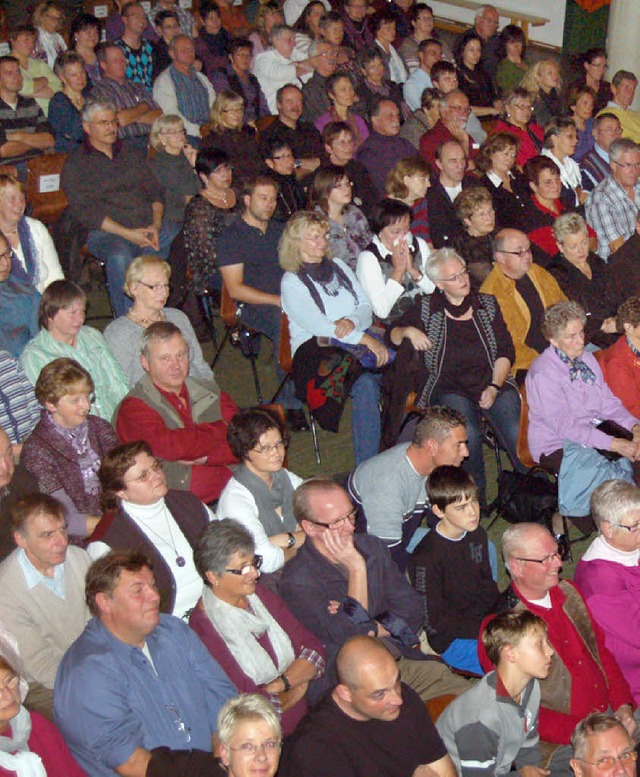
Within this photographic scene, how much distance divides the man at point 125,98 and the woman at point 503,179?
2351 mm

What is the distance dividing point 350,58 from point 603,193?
2.95 metres

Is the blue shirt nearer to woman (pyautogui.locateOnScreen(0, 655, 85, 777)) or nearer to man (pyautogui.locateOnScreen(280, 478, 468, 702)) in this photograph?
woman (pyautogui.locateOnScreen(0, 655, 85, 777))

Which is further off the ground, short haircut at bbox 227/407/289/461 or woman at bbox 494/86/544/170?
short haircut at bbox 227/407/289/461

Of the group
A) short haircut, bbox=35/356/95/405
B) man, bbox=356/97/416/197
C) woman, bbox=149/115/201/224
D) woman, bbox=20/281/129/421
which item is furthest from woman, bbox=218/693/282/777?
man, bbox=356/97/416/197

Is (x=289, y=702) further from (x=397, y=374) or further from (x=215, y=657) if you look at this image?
(x=397, y=374)

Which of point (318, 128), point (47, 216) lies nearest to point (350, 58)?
point (318, 128)

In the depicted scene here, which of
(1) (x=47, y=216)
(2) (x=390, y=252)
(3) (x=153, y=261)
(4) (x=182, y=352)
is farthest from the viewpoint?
(1) (x=47, y=216)

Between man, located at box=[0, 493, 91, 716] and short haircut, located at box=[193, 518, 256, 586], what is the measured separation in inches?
17.1

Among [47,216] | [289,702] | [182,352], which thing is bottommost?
[47,216]

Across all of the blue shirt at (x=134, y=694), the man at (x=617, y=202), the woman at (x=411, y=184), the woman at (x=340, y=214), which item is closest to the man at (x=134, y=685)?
the blue shirt at (x=134, y=694)

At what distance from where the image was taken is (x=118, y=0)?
9.37 meters

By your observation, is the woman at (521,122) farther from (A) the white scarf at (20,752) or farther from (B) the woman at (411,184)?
(A) the white scarf at (20,752)

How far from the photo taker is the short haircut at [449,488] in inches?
152

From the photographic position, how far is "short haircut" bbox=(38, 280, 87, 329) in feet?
14.9
